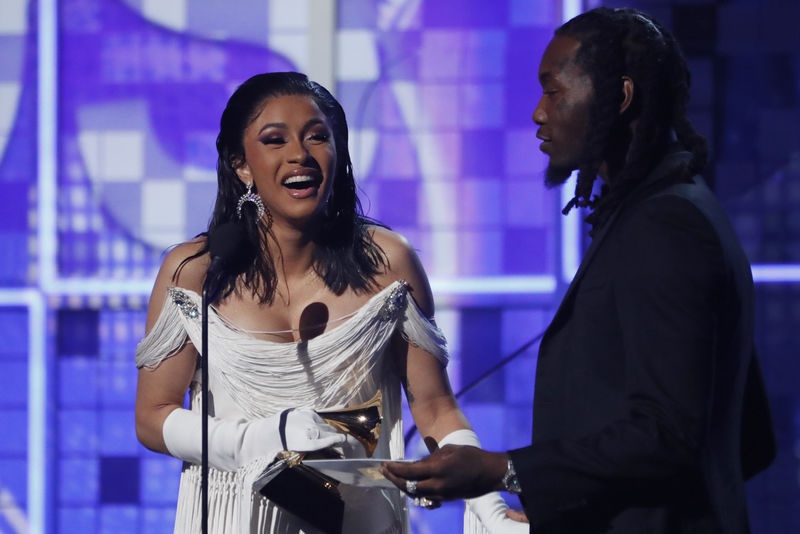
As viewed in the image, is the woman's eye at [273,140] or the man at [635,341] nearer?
the man at [635,341]

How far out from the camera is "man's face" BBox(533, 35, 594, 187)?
107 centimetres

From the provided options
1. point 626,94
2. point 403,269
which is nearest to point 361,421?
point 403,269

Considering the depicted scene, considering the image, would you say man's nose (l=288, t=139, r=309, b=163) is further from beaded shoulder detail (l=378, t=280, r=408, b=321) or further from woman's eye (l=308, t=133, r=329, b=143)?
beaded shoulder detail (l=378, t=280, r=408, b=321)

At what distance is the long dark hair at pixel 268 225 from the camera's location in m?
1.67

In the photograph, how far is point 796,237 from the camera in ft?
8.90

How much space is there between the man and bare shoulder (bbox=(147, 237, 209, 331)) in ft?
2.48

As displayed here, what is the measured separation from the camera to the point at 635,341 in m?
0.92

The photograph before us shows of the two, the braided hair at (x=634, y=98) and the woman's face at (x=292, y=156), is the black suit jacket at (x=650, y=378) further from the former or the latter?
the woman's face at (x=292, y=156)

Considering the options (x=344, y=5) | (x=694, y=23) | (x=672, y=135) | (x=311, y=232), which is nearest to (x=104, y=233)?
(x=344, y=5)

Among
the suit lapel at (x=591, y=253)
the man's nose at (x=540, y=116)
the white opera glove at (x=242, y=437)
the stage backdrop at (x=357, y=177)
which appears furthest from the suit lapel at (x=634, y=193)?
the stage backdrop at (x=357, y=177)

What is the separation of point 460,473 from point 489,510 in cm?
61

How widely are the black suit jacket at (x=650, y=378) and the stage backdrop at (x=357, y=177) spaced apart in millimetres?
1619

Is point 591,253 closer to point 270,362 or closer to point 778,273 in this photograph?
point 270,362

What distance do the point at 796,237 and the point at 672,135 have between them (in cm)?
185
